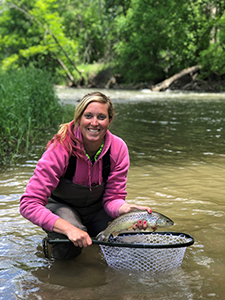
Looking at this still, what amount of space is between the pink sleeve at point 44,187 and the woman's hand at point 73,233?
0.16 ft

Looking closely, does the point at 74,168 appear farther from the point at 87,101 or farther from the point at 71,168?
the point at 87,101

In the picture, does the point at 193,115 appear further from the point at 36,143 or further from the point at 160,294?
the point at 160,294

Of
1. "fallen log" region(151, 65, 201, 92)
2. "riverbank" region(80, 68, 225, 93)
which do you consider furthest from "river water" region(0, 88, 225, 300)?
"riverbank" region(80, 68, 225, 93)

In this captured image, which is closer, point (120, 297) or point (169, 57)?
point (120, 297)

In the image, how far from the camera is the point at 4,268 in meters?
2.88

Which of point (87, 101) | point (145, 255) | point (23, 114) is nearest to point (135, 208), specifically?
point (145, 255)

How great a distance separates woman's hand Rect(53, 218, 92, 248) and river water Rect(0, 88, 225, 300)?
1.06 feet

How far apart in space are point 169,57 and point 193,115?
1915 centimetres

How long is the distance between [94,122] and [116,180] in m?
0.58

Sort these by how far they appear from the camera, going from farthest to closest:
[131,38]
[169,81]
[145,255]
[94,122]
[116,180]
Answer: [131,38], [169,81], [116,180], [94,122], [145,255]

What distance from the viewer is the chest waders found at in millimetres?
2996

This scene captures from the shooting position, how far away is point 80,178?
3.02 meters

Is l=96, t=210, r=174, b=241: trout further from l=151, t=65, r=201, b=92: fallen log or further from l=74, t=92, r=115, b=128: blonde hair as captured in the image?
l=151, t=65, r=201, b=92: fallen log

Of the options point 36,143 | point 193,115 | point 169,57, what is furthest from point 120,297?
point 169,57
